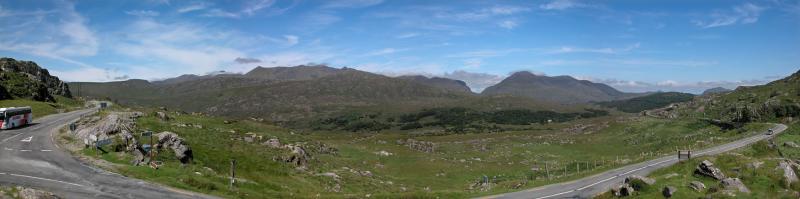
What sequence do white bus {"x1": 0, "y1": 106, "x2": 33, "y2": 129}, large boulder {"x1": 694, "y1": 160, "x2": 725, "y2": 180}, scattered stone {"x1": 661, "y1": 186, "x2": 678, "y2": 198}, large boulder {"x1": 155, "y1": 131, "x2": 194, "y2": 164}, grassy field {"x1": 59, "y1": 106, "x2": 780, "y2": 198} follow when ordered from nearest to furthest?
scattered stone {"x1": 661, "y1": 186, "x2": 678, "y2": 198}, large boulder {"x1": 694, "y1": 160, "x2": 725, "y2": 180}, grassy field {"x1": 59, "y1": 106, "x2": 780, "y2": 198}, large boulder {"x1": 155, "y1": 131, "x2": 194, "y2": 164}, white bus {"x1": 0, "y1": 106, "x2": 33, "y2": 129}

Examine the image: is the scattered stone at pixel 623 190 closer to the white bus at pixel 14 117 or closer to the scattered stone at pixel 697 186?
the scattered stone at pixel 697 186

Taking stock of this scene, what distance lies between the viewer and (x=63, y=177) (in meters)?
38.8

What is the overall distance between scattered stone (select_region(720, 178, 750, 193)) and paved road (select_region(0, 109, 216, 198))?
121ft

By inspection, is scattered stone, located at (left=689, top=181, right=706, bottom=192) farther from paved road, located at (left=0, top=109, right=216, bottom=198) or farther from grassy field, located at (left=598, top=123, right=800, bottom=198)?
paved road, located at (left=0, top=109, right=216, bottom=198)

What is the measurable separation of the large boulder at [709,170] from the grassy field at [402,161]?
52.8 ft

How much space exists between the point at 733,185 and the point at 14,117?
80.1m

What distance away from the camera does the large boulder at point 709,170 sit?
36.5 meters

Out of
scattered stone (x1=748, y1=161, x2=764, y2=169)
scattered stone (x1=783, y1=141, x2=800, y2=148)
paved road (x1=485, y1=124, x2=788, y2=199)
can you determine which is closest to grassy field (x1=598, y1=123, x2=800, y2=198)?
scattered stone (x1=748, y1=161, x2=764, y2=169)

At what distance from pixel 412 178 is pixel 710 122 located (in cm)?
8517

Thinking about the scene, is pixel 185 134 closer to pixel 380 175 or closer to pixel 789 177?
pixel 380 175

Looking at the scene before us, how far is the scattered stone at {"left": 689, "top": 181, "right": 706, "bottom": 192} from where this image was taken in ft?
113

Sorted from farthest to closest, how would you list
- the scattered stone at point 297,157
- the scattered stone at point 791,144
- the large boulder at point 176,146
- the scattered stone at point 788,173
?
the scattered stone at point 297,157
the scattered stone at point 791,144
the large boulder at point 176,146
the scattered stone at point 788,173

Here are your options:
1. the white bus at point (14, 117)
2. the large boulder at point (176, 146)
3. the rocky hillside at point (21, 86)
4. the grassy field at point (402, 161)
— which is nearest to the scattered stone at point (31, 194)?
the grassy field at point (402, 161)

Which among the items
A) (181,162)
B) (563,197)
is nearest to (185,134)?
(181,162)
